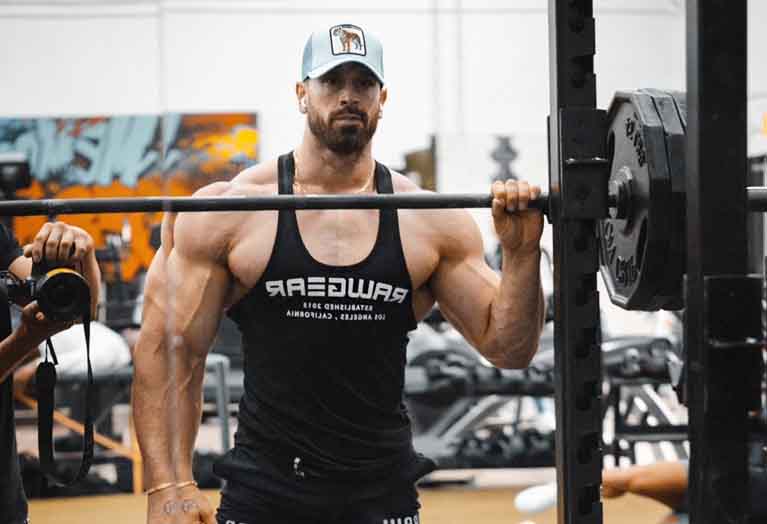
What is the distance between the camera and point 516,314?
191 cm

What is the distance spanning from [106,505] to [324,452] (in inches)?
121

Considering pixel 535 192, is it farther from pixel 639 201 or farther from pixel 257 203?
pixel 257 203

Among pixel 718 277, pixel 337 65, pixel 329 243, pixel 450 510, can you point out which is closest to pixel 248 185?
pixel 329 243

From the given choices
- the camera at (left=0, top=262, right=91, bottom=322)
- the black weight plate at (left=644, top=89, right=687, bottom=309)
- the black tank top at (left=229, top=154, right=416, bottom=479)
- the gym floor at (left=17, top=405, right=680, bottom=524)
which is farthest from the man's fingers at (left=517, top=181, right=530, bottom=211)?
the gym floor at (left=17, top=405, right=680, bottom=524)

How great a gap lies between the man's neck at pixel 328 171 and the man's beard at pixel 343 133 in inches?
1.4

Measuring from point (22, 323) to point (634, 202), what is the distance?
1010 millimetres

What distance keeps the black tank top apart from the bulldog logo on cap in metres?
0.27

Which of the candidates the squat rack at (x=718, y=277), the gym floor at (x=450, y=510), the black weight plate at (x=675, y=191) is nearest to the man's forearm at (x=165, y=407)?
the black weight plate at (x=675, y=191)

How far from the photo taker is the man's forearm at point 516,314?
1810 millimetres

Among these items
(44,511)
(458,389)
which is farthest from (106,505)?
(458,389)

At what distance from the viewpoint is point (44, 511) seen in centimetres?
470

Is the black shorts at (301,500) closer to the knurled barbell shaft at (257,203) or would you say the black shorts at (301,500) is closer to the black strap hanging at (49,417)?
the black strap hanging at (49,417)

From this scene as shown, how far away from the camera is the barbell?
149 centimetres

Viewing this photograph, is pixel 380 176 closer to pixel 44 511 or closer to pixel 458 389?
pixel 458 389
